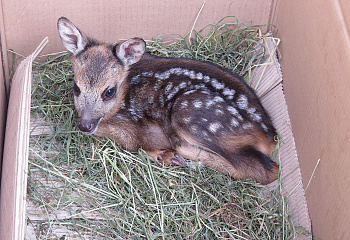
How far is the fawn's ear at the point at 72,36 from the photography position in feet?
9.70

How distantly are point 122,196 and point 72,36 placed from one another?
117 cm

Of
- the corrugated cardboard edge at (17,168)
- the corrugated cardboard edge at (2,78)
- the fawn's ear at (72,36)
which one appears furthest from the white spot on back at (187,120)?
the corrugated cardboard edge at (2,78)

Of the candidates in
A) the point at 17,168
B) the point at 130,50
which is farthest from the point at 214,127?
the point at 17,168

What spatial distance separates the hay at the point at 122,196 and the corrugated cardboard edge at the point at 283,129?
88 millimetres

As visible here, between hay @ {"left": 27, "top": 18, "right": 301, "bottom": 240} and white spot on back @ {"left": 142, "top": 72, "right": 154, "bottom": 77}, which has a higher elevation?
white spot on back @ {"left": 142, "top": 72, "right": 154, "bottom": 77}

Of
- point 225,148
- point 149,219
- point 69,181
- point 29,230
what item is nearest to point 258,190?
point 225,148

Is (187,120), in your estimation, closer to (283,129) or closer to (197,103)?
(197,103)

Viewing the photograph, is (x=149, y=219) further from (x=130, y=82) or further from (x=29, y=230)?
(x=130, y=82)

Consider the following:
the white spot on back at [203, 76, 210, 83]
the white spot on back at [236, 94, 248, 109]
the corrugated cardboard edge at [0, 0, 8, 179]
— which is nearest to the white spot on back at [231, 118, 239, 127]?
the white spot on back at [236, 94, 248, 109]

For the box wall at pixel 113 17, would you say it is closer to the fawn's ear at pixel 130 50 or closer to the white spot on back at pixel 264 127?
the fawn's ear at pixel 130 50

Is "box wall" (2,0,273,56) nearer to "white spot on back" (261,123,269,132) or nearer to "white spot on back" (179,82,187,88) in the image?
"white spot on back" (179,82,187,88)

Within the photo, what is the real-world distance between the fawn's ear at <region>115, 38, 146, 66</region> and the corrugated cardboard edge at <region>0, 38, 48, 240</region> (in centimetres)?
71

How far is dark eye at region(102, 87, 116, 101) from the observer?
303 centimetres

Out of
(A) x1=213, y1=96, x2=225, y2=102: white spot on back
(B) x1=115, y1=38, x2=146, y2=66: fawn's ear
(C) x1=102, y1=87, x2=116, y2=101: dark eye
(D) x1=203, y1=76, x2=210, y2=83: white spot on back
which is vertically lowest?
(C) x1=102, y1=87, x2=116, y2=101: dark eye
